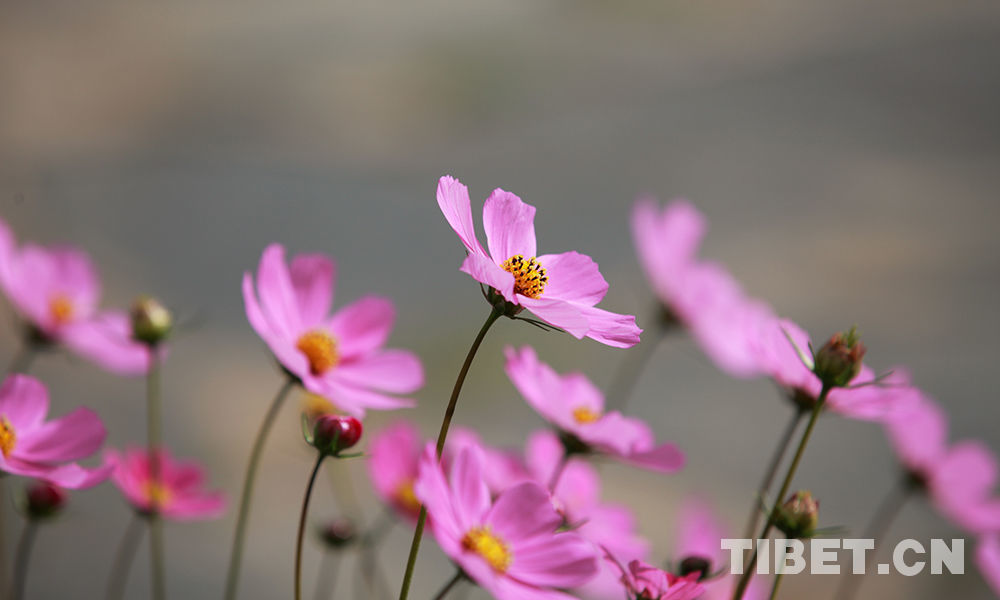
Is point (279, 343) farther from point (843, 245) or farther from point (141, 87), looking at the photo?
point (141, 87)

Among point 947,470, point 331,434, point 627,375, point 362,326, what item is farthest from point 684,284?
point 627,375

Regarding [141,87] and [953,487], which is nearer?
[953,487]

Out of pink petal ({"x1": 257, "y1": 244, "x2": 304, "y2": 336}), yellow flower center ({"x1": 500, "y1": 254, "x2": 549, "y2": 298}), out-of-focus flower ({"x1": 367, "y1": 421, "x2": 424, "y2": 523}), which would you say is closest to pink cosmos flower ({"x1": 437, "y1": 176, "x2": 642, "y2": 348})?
yellow flower center ({"x1": 500, "y1": 254, "x2": 549, "y2": 298})

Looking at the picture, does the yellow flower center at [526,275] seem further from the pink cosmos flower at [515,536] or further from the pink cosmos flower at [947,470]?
the pink cosmos flower at [947,470]

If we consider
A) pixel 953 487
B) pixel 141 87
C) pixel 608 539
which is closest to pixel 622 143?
pixel 141 87

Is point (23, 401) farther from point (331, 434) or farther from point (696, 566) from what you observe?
point (696, 566)

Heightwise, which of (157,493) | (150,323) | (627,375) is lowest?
(627,375)

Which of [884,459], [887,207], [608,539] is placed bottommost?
[884,459]

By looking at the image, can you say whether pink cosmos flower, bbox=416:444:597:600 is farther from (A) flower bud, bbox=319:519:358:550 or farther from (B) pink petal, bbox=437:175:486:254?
(A) flower bud, bbox=319:519:358:550
